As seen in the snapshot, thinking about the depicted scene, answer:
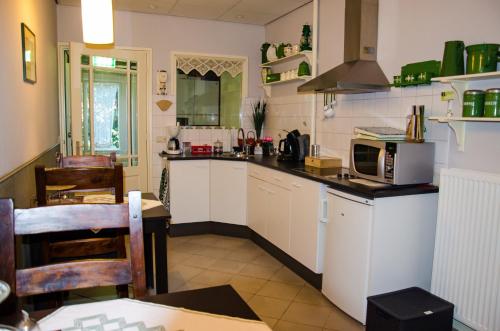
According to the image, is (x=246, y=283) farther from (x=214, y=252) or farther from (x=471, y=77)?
(x=471, y=77)

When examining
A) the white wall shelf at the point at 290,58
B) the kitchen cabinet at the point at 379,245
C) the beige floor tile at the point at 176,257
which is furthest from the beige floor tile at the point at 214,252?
the white wall shelf at the point at 290,58

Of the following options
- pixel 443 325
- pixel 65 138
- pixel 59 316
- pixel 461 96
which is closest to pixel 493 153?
pixel 461 96

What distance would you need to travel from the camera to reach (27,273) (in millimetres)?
1186

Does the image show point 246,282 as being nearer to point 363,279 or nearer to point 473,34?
point 363,279

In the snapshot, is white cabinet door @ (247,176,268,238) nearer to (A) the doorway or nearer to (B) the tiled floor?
(B) the tiled floor

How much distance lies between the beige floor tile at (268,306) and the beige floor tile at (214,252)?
3.16 ft

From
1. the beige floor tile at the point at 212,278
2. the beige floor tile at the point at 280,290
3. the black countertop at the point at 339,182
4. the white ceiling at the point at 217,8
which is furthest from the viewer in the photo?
the white ceiling at the point at 217,8

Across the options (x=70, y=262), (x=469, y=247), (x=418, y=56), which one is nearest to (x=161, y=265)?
(x=70, y=262)

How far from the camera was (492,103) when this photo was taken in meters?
2.15

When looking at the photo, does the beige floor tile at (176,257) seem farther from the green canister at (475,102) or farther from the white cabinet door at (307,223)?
the green canister at (475,102)

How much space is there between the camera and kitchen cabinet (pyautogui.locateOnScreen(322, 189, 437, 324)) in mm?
2486

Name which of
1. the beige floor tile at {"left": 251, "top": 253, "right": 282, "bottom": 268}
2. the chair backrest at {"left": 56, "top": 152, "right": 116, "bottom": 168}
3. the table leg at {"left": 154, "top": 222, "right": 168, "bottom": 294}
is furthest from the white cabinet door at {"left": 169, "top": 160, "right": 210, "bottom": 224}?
the table leg at {"left": 154, "top": 222, "right": 168, "bottom": 294}

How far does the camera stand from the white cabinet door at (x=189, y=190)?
14.3 ft

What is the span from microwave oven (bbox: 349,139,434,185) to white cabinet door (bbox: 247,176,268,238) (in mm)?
1376
